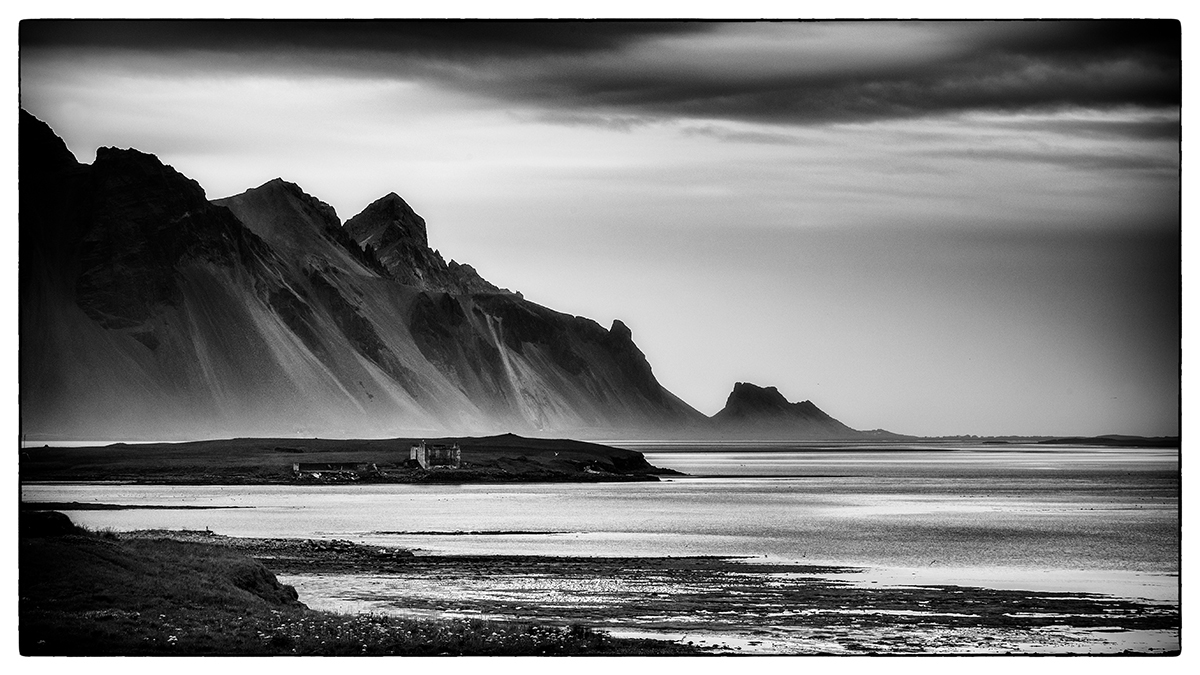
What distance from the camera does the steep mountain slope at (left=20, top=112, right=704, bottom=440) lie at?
25.3 metres

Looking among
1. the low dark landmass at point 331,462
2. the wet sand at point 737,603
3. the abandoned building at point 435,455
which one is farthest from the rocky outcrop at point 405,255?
the wet sand at point 737,603

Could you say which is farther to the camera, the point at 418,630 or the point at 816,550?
the point at 816,550

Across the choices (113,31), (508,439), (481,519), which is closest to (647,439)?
(508,439)

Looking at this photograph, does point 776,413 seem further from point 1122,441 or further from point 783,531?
point 1122,441

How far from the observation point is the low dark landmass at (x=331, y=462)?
30484 mm

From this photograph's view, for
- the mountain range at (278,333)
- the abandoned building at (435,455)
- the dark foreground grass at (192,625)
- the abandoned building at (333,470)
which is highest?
the mountain range at (278,333)

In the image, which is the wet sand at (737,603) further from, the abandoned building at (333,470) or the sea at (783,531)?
the abandoned building at (333,470)

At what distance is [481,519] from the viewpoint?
43.0m

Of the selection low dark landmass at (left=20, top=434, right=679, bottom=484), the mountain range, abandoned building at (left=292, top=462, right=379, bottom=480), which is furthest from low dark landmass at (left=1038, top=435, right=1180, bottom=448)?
abandoned building at (left=292, top=462, right=379, bottom=480)

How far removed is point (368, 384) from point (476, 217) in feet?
220

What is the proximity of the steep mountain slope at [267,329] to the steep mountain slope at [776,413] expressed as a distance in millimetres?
3289

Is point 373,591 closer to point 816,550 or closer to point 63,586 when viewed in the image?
point 63,586

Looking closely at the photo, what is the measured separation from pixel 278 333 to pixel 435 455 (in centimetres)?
2285

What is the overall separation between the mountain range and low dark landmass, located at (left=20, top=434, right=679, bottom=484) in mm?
805
